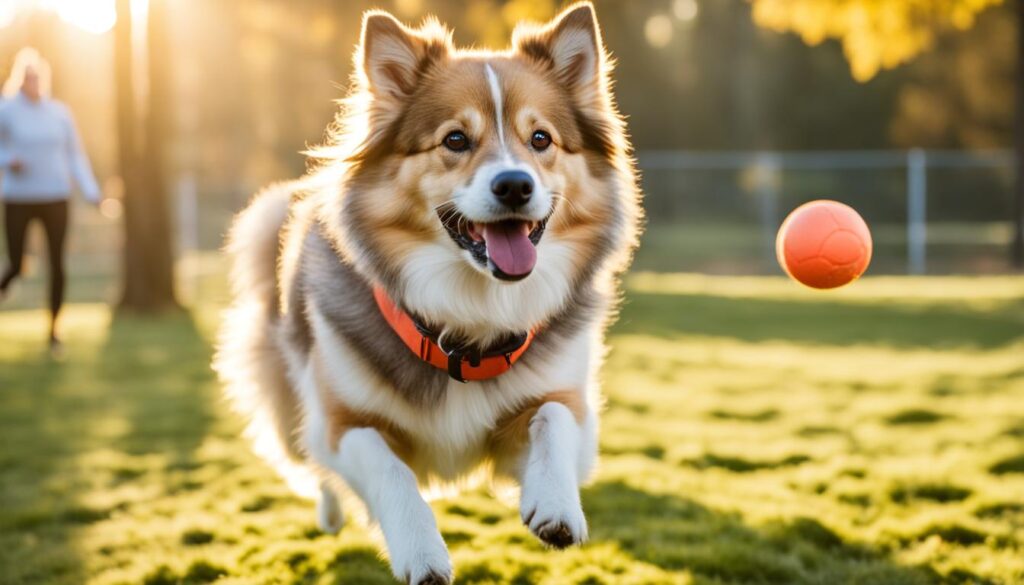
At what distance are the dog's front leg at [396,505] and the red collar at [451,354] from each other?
13.0 inches

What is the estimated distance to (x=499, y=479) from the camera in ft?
11.8

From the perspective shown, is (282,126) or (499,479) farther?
(282,126)

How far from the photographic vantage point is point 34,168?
8.91 metres

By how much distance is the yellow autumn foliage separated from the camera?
1438cm

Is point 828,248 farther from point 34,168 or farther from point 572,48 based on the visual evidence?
point 34,168

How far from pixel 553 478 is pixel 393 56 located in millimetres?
1662

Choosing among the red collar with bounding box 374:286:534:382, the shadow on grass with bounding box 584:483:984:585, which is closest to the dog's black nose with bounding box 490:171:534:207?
the red collar with bounding box 374:286:534:382

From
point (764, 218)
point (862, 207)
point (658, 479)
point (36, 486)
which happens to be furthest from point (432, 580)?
point (862, 207)

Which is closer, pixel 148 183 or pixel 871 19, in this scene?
pixel 148 183

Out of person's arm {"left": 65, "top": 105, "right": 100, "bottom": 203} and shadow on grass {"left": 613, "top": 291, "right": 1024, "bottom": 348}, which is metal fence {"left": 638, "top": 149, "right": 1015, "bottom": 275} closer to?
shadow on grass {"left": 613, "top": 291, "right": 1024, "bottom": 348}

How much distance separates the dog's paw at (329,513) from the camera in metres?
4.36

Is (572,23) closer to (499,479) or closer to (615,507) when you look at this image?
(499,479)

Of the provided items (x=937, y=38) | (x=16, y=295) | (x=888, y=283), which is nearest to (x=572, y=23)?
(x=888, y=283)

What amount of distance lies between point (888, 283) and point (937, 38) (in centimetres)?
1739
